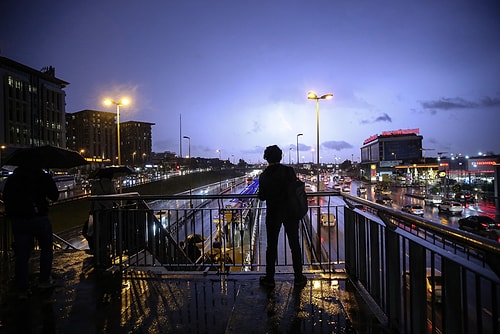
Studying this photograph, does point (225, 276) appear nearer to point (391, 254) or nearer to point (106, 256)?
point (106, 256)

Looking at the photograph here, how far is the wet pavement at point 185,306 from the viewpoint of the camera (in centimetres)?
351

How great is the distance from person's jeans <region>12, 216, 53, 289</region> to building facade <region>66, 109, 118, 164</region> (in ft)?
536

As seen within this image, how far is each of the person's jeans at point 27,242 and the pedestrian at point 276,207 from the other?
10.9ft

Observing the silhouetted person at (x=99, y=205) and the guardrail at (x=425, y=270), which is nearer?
the guardrail at (x=425, y=270)

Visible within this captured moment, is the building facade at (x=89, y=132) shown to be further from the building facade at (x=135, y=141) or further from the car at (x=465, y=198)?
the car at (x=465, y=198)

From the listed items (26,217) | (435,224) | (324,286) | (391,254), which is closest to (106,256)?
(26,217)

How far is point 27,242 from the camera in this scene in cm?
446

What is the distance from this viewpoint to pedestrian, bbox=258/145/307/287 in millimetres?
4445

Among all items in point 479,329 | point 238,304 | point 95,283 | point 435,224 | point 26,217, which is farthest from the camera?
point 95,283

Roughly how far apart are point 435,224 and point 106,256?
5.58 meters

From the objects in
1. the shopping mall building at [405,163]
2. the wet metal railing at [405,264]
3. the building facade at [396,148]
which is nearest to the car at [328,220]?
the wet metal railing at [405,264]

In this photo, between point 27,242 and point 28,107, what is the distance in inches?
3339

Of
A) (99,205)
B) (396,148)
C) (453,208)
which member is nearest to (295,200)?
(99,205)

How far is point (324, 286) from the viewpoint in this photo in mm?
4570
